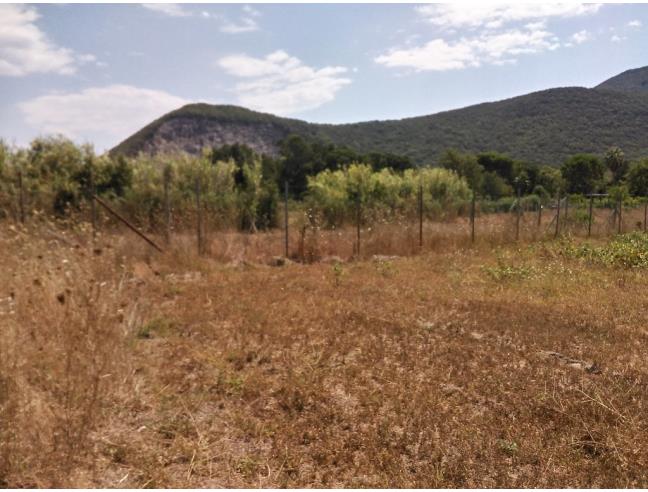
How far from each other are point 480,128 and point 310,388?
57.2 meters

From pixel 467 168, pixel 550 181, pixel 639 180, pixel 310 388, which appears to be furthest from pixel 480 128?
Result: pixel 310 388

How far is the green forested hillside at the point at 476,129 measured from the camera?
A: 136 ft

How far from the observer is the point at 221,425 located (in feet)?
10.8

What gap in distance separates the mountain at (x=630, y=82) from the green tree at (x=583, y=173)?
19898mm

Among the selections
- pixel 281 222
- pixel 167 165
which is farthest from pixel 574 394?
pixel 167 165

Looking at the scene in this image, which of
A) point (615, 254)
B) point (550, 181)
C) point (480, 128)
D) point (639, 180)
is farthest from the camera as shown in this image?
point (480, 128)

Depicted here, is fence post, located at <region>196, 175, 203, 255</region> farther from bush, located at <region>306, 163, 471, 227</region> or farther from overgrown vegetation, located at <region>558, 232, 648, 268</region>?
overgrown vegetation, located at <region>558, 232, 648, 268</region>

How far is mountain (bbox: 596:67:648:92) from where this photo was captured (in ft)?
159

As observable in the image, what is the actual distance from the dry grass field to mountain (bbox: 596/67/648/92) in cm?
5340

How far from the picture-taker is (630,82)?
50.6m

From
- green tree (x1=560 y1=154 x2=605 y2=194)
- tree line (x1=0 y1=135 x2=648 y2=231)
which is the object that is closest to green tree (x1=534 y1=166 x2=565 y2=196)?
tree line (x1=0 y1=135 x2=648 y2=231)

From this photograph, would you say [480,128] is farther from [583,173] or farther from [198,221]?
[198,221]

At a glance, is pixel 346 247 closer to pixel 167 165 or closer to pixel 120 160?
pixel 167 165

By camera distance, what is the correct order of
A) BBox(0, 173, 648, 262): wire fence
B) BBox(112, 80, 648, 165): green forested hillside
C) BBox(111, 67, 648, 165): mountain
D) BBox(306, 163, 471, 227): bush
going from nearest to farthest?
BBox(0, 173, 648, 262): wire fence
BBox(306, 163, 471, 227): bush
BBox(112, 80, 648, 165): green forested hillside
BBox(111, 67, 648, 165): mountain
